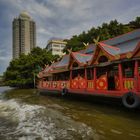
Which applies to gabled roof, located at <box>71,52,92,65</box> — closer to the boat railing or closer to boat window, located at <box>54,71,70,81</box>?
the boat railing

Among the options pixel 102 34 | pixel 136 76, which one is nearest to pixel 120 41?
pixel 136 76

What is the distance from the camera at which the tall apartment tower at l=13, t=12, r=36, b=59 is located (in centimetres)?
14588

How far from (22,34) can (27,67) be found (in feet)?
382

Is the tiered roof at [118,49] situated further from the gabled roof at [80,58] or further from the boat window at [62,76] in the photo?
the boat window at [62,76]

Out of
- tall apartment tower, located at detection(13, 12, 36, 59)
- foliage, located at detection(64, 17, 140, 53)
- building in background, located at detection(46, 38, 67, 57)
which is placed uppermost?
tall apartment tower, located at detection(13, 12, 36, 59)

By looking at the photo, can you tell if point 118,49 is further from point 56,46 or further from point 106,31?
point 56,46

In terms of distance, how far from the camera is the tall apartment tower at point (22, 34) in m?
146

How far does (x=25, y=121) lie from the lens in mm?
8406

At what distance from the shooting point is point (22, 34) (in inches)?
5965

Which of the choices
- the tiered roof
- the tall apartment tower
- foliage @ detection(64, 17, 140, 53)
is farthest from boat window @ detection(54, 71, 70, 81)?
the tall apartment tower

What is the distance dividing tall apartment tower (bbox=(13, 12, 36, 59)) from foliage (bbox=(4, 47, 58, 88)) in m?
102

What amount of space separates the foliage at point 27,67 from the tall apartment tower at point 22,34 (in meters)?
102

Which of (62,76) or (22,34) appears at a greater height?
(22,34)

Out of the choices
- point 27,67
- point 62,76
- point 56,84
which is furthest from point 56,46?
point 56,84
